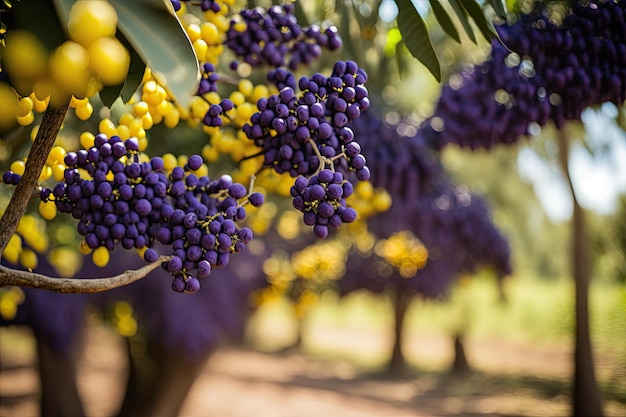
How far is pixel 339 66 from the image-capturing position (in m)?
1.08

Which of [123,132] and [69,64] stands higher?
[69,64]

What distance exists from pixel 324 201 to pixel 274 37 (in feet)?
2.15

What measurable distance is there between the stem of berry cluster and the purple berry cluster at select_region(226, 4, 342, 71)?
0.67m

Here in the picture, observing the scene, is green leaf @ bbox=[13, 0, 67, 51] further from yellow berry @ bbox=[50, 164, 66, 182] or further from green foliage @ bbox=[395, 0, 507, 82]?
green foliage @ bbox=[395, 0, 507, 82]

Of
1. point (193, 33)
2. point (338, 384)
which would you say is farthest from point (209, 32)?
point (338, 384)

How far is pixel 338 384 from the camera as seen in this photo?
9.90 meters

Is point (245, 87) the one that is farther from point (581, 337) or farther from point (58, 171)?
point (581, 337)

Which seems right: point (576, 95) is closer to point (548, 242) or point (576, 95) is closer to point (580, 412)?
point (580, 412)

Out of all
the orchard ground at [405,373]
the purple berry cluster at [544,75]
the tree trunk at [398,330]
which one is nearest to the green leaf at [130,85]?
the purple berry cluster at [544,75]

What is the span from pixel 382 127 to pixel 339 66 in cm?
98

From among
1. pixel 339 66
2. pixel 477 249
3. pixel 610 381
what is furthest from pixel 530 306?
pixel 339 66

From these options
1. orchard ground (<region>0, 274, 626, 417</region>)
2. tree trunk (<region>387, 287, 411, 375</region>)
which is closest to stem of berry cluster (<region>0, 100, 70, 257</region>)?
orchard ground (<region>0, 274, 626, 417</region>)

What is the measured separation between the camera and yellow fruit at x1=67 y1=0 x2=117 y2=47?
58 centimetres

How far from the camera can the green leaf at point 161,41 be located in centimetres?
60
